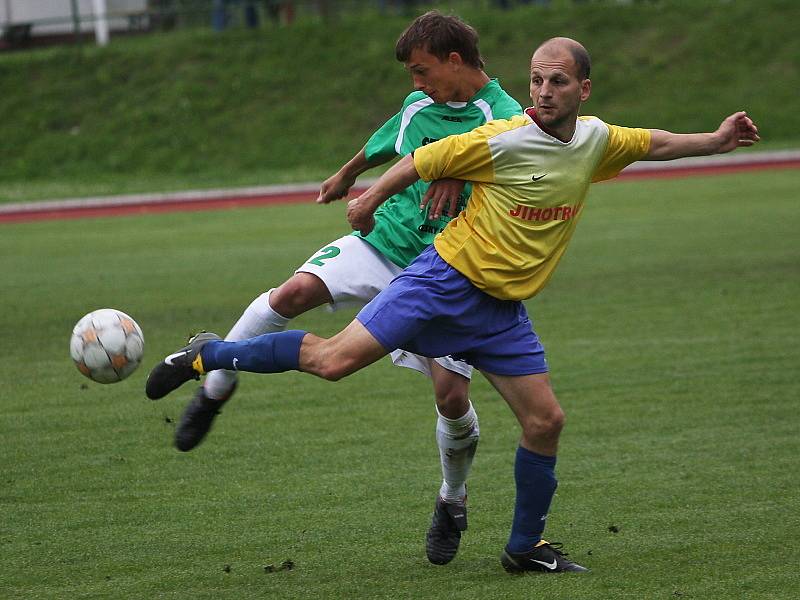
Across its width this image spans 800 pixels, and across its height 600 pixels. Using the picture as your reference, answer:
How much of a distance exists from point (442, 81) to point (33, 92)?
28146mm

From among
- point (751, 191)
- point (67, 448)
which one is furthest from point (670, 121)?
point (67, 448)

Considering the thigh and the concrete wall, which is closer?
the thigh

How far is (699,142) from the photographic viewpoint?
4.81 m

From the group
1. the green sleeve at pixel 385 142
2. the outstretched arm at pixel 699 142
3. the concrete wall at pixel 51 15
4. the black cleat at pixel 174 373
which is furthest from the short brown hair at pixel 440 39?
the concrete wall at pixel 51 15

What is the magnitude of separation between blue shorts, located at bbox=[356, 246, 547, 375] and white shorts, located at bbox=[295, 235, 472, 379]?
2.07 feet

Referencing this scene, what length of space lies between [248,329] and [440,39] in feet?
4.77

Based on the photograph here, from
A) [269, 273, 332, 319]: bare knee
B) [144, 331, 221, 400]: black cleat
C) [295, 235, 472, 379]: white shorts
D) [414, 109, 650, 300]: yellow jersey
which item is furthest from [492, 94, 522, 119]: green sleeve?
[144, 331, 221, 400]: black cleat

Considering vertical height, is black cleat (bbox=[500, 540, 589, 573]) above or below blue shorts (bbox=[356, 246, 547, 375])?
below

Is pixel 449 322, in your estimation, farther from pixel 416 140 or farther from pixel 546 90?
pixel 416 140

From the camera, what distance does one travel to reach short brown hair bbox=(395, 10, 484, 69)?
5.01 m

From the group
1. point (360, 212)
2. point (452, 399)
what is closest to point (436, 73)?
point (360, 212)

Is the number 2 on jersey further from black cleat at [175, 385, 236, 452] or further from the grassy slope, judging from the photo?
the grassy slope

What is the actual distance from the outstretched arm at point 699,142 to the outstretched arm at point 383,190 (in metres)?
0.95

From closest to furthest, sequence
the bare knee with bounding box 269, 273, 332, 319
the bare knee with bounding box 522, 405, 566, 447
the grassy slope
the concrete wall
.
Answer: the bare knee with bounding box 522, 405, 566, 447 → the bare knee with bounding box 269, 273, 332, 319 → the grassy slope → the concrete wall
